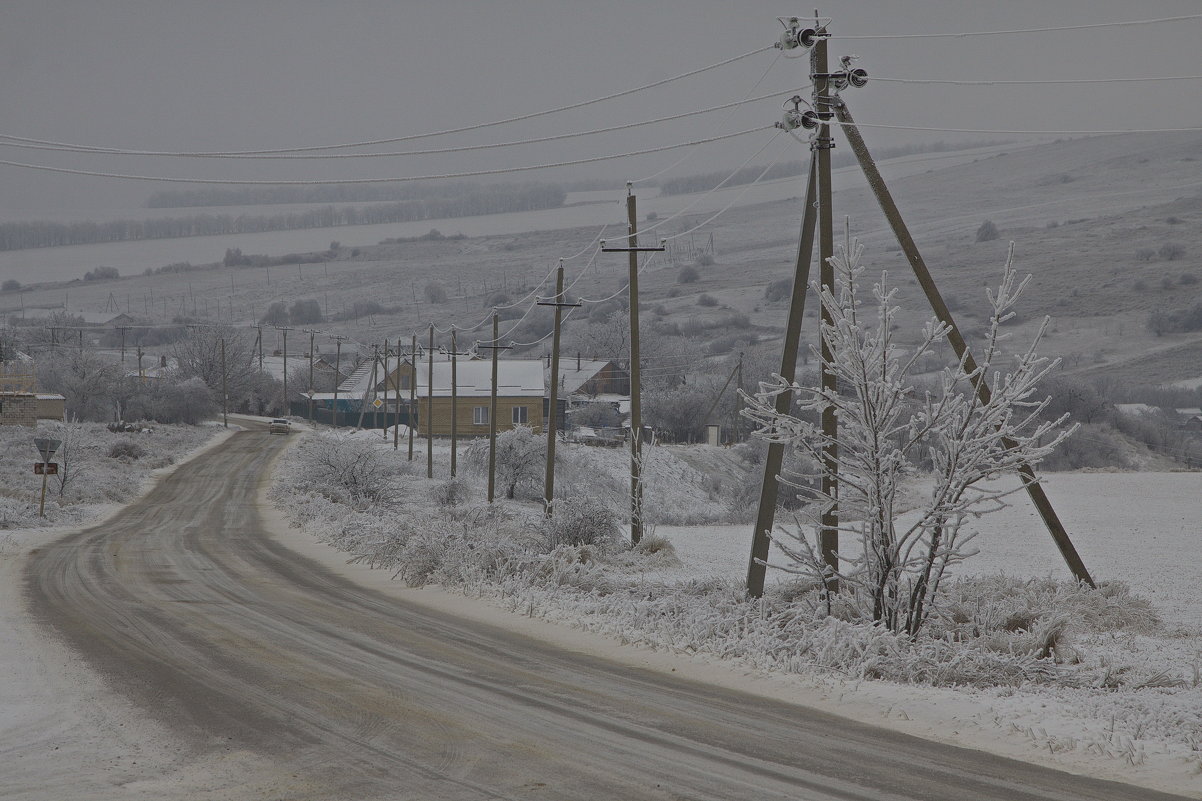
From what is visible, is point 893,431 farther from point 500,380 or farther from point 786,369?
point 500,380

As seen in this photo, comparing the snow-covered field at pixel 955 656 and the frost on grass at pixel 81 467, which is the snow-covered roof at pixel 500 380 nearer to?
the frost on grass at pixel 81 467

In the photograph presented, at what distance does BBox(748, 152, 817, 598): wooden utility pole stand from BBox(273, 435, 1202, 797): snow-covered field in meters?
0.59

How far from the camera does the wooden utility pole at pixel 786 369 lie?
14.0 meters

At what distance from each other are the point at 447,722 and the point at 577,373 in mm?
87485

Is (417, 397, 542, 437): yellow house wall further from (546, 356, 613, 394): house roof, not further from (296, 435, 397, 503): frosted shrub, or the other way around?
(296, 435, 397, 503): frosted shrub

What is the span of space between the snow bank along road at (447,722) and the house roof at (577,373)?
77.5 meters

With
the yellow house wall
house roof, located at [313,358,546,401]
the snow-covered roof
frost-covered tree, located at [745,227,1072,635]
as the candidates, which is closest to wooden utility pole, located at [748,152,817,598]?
frost-covered tree, located at [745,227,1072,635]

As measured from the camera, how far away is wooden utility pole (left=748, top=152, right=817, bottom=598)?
1397 cm

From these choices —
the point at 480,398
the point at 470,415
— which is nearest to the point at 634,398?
the point at 480,398

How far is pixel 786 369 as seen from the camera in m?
13.8

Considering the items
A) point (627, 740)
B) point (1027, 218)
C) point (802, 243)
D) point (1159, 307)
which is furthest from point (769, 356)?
point (1027, 218)

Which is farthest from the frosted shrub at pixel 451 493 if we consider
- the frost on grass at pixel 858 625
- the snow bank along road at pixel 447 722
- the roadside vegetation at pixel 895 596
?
the snow bank along road at pixel 447 722

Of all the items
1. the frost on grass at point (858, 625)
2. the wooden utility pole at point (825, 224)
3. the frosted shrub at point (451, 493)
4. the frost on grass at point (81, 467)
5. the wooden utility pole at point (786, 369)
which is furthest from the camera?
the frosted shrub at point (451, 493)

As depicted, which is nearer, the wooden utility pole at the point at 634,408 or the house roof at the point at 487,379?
the wooden utility pole at the point at 634,408
